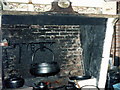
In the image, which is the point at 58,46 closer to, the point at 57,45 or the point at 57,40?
the point at 57,45

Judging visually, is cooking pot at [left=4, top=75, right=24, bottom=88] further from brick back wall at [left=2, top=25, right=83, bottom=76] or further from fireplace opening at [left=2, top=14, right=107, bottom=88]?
brick back wall at [left=2, top=25, right=83, bottom=76]

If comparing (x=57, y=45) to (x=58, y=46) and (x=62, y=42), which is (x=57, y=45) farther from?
(x=62, y=42)

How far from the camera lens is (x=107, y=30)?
542cm

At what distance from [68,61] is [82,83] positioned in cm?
88

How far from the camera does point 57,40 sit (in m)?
5.91

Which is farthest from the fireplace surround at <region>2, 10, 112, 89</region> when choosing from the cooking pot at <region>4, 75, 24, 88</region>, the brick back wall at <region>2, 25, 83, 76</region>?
the cooking pot at <region>4, 75, 24, 88</region>

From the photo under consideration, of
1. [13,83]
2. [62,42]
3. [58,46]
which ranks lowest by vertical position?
[13,83]

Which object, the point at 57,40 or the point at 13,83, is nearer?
the point at 13,83

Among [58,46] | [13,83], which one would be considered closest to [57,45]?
[58,46]

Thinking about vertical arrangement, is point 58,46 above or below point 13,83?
above

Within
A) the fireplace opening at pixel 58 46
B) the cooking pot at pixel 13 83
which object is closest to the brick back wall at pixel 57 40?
the fireplace opening at pixel 58 46

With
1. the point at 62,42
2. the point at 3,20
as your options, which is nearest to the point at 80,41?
the point at 62,42

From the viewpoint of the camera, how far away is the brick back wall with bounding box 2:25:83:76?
5469mm

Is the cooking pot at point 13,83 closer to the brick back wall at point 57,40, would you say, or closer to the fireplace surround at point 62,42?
the fireplace surround at point 62,42
